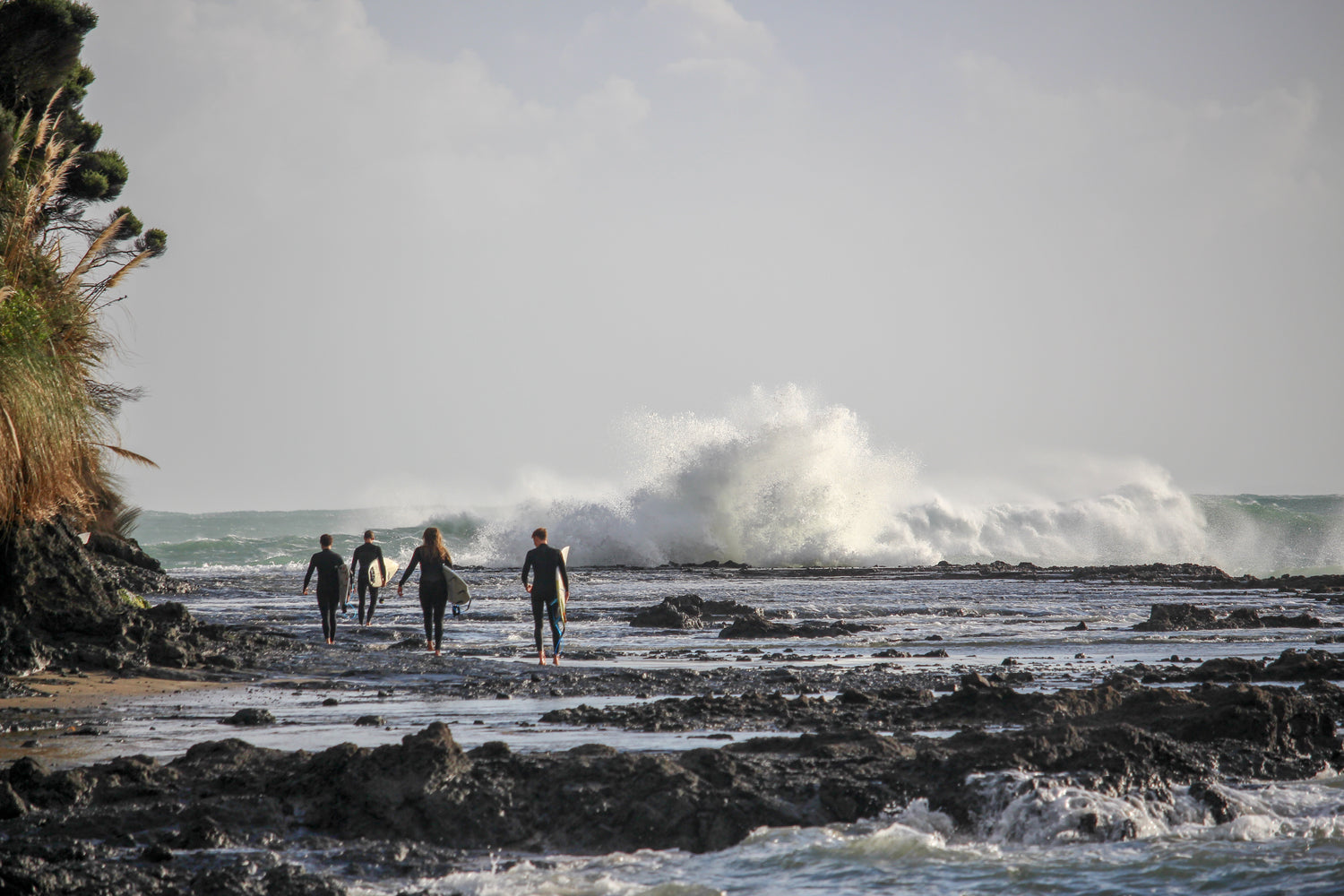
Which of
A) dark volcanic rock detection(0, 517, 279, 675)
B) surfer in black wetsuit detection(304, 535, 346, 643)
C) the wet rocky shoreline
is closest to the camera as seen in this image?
the wet rocky shoreline

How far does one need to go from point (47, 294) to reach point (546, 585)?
582cm

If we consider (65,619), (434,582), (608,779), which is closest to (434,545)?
(434,582)

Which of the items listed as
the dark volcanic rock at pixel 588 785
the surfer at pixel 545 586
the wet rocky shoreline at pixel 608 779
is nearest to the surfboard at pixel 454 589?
the surfer at pixel 545 586

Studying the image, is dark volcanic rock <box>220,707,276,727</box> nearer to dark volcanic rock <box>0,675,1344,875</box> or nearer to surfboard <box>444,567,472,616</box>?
dark volcanic rock <box>0,675,1344,875</box>

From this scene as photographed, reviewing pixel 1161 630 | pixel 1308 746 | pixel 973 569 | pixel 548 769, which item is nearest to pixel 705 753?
pixel 548 769

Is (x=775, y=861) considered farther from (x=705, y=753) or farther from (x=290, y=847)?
(x=290, y=847)

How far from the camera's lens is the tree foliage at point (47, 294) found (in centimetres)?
925

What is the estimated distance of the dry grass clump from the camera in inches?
359

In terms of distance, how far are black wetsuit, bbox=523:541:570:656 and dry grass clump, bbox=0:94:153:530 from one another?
4.54 m

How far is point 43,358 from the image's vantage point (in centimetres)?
949

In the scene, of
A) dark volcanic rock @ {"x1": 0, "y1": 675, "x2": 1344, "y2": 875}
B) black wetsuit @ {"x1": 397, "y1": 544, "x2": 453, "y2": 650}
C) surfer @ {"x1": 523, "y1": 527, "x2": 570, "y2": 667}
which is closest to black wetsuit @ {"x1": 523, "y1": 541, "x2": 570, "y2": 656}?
surfer @ {"x1": 523, "y1": 527, "x2": 570, "y2": 667}

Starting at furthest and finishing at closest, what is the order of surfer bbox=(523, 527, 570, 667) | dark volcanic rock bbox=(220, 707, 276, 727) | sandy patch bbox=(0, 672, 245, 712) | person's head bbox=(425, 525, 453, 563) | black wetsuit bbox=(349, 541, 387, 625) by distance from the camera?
black wetsuit bbox=(349, 541, 387, 625)
person's head bbox=(425, 525, 453, 563)
surfer bbox=(523, 527, 570, 667)
sandy patch bbox=(0, 672, 245, 712)
dark volcanic rock bbox=(220, 707, 276, 727)

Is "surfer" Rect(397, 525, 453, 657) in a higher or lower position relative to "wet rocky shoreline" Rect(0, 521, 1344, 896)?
higher

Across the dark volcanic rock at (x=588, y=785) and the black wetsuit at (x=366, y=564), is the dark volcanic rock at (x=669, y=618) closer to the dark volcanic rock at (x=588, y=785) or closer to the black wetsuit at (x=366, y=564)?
the black wetsuit at (x=366, y=564)
